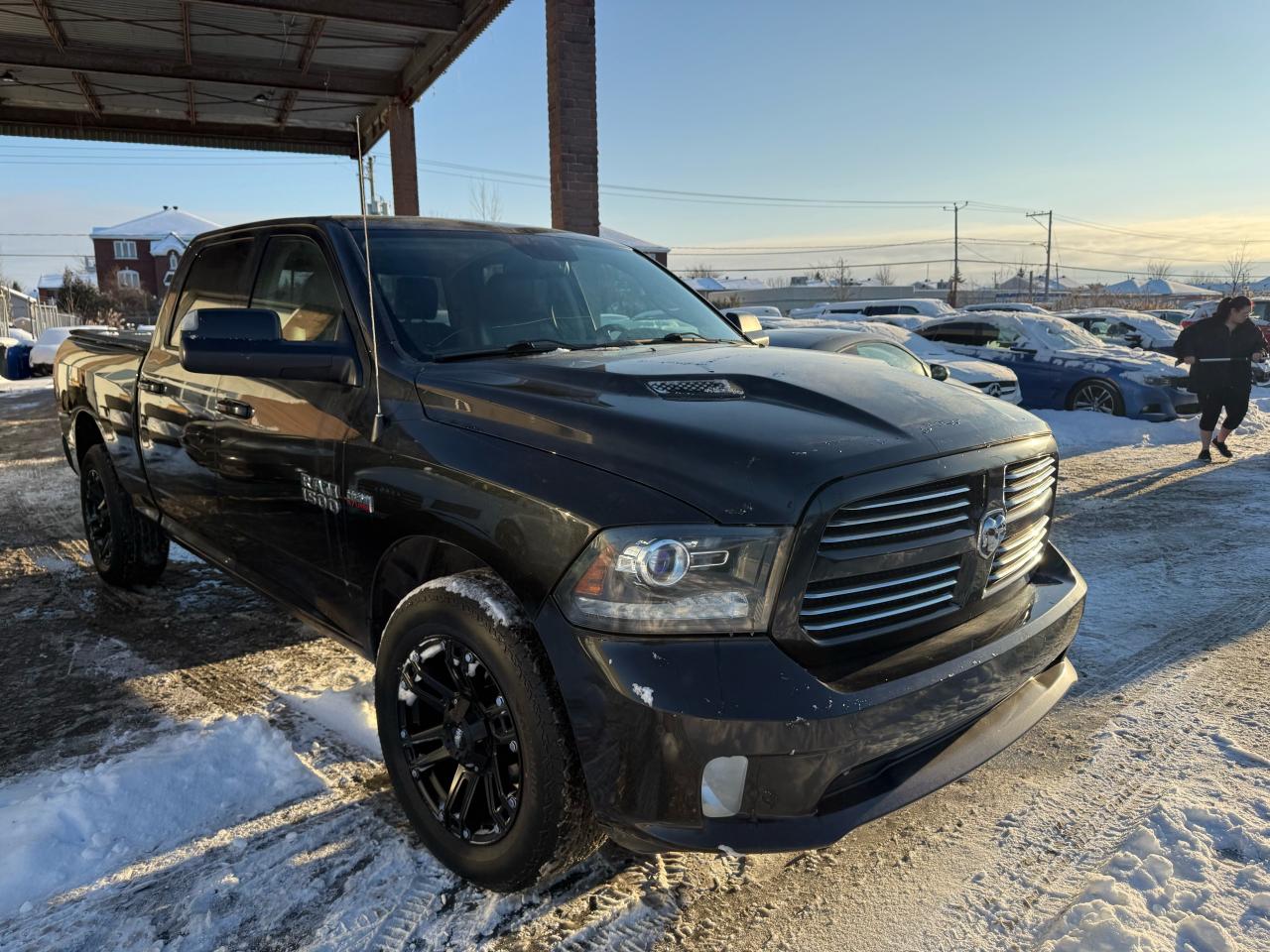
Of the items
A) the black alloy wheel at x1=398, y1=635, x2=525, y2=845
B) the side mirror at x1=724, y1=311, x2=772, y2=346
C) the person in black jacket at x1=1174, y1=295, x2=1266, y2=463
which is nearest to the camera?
the black alloy wheel at x1=398, y1=635, x2=525, y2=845

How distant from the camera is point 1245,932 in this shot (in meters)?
2.15

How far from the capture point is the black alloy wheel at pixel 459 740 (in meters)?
2.18

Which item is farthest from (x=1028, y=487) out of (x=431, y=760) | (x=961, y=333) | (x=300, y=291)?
(x=961, y=333)

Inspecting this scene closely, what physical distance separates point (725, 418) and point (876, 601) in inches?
23.0

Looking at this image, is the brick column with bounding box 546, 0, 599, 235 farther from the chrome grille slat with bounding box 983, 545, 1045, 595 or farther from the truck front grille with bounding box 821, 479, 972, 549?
the truck front grille with bounding box 821, 479, 972, 549

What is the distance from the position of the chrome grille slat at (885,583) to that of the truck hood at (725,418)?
0.22 metres

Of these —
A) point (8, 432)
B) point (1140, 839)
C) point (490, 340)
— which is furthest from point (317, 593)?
point (8, 432)

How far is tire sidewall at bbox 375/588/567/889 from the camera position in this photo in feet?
6.59

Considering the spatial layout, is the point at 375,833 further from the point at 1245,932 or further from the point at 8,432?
the point at 8,432

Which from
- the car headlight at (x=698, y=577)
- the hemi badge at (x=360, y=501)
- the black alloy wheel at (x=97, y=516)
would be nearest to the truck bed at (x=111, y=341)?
the black alloy wheel at (x=97, y=516)

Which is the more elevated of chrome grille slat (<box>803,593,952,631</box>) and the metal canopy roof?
the metal canopy roof

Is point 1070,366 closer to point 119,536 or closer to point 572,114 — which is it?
point 572,114

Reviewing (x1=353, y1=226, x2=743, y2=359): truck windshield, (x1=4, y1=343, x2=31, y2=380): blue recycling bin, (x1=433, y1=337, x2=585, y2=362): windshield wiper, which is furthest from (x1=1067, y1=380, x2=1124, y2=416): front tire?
(x1=4, y1=343, x2=31, y2=380): blue recycling bin

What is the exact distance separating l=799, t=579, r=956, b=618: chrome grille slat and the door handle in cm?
228
